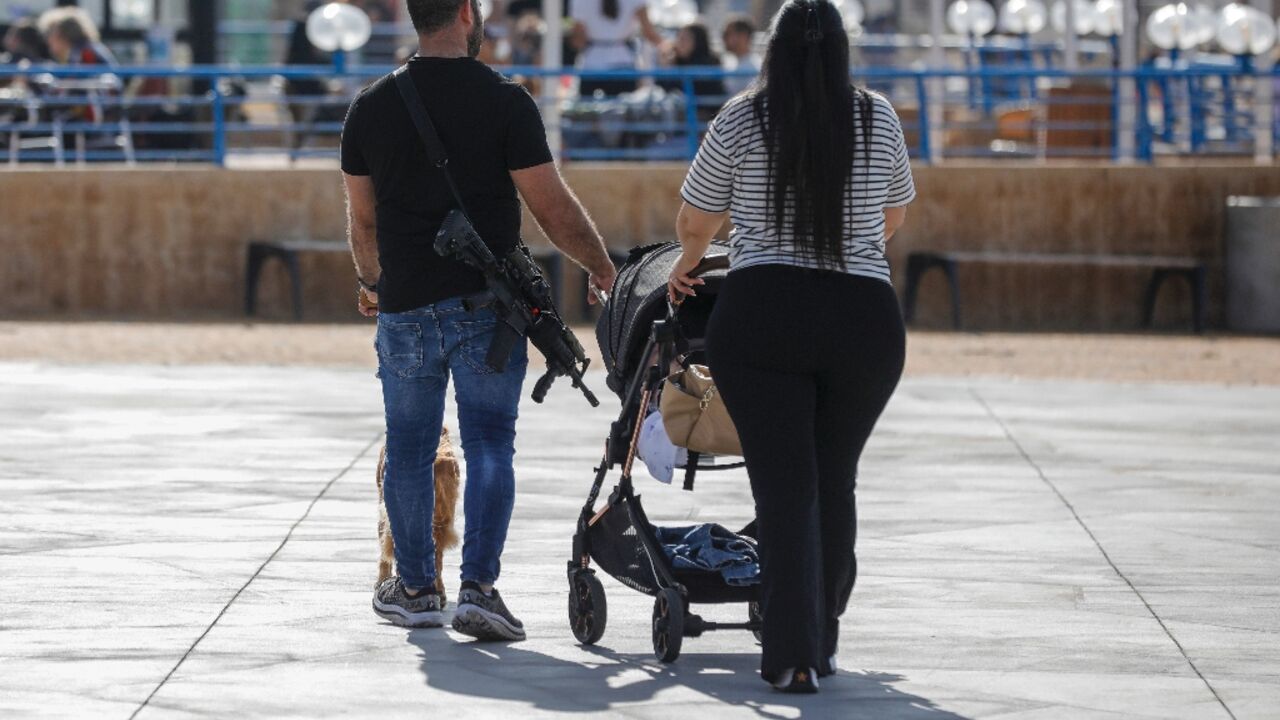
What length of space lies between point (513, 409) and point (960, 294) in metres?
15.0

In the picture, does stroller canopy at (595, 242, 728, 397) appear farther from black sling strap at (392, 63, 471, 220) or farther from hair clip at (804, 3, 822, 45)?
hair clip at (804, 3, 822, 45)

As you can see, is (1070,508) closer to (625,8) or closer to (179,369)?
(179,369)

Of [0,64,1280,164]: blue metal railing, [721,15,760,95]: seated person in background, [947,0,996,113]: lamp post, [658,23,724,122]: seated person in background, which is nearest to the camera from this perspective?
[0,64,1280,164]: blue metal railing

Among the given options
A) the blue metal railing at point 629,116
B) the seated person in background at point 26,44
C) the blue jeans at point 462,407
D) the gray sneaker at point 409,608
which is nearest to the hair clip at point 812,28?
the blue jeans at point 462,407

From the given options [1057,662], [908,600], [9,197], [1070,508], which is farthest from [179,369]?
[1057,662]

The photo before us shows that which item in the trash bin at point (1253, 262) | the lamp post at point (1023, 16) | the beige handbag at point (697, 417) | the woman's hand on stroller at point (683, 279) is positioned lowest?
the trash bin at point (1253, 262)

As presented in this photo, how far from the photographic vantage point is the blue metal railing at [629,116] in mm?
20250

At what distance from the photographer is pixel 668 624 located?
6219 millimetres

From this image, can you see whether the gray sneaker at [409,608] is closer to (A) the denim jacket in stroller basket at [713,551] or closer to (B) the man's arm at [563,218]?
(A) the denim jacket in stroller basket at [713,551]

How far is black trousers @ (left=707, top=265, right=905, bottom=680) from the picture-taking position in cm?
580

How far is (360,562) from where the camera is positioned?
796cm

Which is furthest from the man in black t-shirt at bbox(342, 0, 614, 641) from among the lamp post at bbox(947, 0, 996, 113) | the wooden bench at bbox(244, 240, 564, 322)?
the lamp post at bbox(947, 0, 996, 113)

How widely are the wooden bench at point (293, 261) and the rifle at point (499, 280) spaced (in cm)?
1370

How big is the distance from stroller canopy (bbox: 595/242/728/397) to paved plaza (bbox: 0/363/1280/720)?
0.76m
